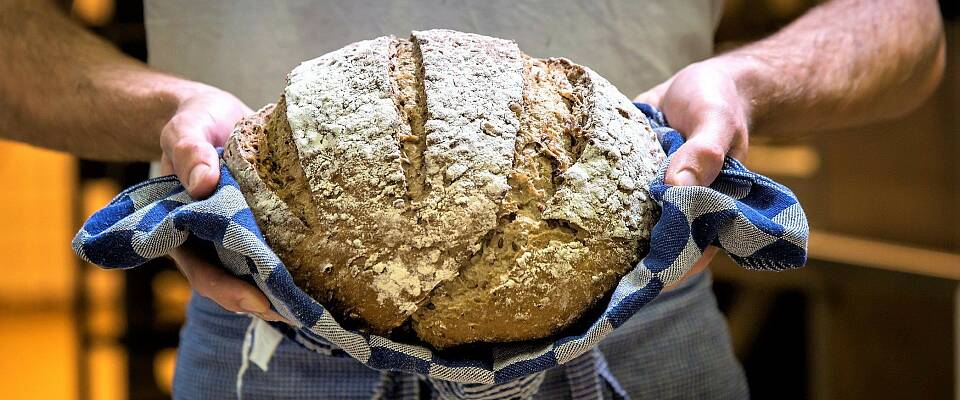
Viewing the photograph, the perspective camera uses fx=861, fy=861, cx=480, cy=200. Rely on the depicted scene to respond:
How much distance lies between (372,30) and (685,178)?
0.60 meters

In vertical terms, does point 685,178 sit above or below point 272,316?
above

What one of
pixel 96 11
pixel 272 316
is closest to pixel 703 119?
pixel 272 316

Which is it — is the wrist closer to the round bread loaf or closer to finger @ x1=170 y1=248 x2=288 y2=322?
the round bread loaf

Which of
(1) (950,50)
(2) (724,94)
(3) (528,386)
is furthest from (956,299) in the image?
(3) (528,386)

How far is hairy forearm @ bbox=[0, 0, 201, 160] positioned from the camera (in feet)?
4.29

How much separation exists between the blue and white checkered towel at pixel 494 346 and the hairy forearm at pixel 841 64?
0.39m

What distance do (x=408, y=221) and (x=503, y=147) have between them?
0.13 meters

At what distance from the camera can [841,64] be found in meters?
1.41

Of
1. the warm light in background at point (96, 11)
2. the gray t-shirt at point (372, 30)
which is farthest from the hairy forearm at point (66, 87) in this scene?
the warm light in background at point (96, 11)

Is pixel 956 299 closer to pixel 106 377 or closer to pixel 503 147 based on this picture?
pixel 503 147

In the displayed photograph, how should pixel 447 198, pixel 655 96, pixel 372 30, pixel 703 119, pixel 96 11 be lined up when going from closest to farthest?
pixel 447 198 → pixel 703 119 → pixel 655 96 → pixel 372 30 → pixel 96 11

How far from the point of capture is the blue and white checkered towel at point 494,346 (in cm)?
85

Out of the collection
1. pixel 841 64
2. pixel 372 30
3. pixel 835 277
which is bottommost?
pixel 835 277

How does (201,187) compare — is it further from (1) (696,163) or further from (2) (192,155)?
(1) (696,163)
